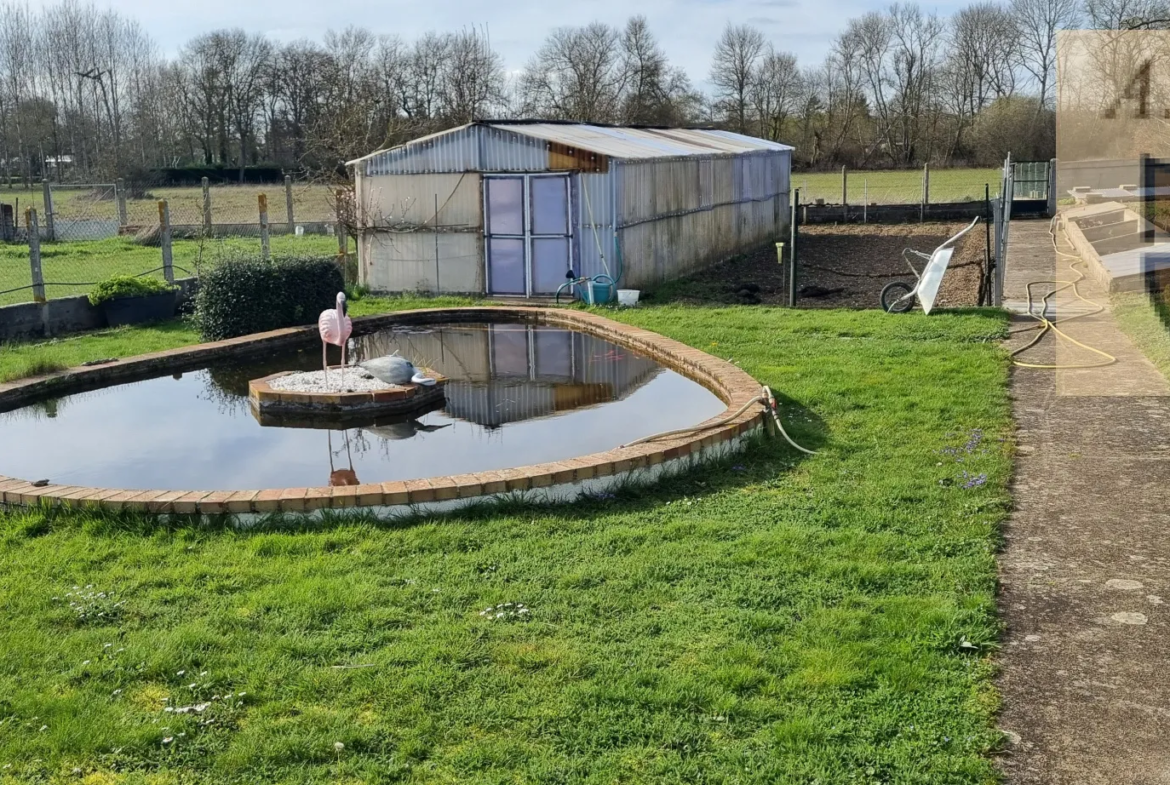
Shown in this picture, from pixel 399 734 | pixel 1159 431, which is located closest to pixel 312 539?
pixel 399 734

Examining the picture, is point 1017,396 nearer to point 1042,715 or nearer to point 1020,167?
point 1042,715

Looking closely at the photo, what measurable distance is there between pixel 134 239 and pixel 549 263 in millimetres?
12998

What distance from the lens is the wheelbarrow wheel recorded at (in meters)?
12.4

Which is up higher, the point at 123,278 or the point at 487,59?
the point at 487,59

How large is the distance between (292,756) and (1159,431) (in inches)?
246

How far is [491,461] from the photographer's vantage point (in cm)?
685

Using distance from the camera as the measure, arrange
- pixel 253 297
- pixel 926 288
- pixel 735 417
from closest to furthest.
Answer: pixel 735 417 → pixel 253 297 → pixel 926 288

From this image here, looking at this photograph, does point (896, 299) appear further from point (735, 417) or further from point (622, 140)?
point (735, 417)

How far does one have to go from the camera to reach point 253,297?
11.8 meters

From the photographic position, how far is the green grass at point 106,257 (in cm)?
1688

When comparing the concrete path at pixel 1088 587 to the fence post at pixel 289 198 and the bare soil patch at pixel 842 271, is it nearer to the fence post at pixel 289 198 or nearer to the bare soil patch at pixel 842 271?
the bare soil patch at pixel 842 271

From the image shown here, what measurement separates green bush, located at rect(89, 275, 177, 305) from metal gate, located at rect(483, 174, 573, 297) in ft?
14.4

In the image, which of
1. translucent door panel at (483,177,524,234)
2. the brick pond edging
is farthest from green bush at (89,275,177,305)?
the brick pond edging

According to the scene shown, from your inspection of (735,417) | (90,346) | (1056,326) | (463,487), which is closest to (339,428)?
(463,487)
